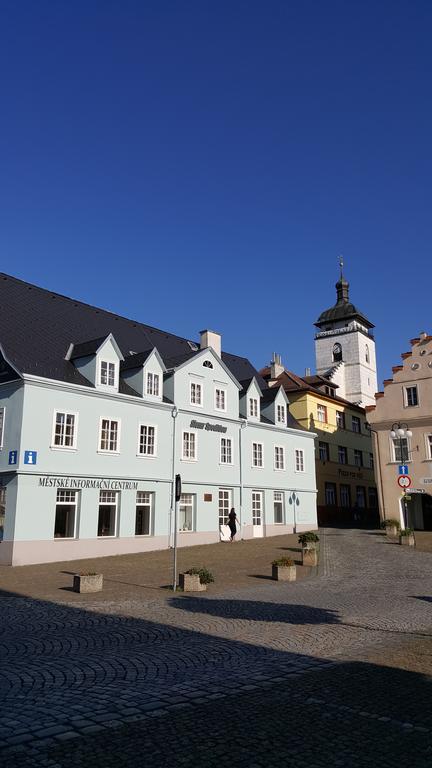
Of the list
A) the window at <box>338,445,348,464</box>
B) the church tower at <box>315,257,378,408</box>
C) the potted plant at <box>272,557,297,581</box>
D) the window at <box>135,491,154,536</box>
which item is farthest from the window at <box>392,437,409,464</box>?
the church tower at <box>315,257,378,408</box>

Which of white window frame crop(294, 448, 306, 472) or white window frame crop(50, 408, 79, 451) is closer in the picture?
white window frame crop(50, 408, 79, 451)

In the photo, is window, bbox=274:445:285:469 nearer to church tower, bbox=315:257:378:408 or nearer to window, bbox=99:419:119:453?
window, bbox=99:419:119:453

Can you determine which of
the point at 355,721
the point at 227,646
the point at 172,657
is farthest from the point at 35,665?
the point at 355,721

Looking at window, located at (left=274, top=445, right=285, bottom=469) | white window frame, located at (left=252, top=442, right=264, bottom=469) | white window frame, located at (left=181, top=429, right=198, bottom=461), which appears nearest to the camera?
white window frame, located at (left=181, top=429, right=198, bottom=461)

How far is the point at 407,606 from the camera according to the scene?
14.8 meters

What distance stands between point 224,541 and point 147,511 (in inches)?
249

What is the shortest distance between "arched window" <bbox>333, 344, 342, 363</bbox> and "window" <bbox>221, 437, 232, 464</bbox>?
51415mm

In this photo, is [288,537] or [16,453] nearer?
[16,453]

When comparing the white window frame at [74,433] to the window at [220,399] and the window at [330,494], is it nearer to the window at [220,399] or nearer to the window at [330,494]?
the window at [220,399]

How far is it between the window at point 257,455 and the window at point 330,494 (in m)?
Answer: 14.2

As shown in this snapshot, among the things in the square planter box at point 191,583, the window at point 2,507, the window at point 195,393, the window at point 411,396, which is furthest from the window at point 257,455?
the square planter box at point 191,583

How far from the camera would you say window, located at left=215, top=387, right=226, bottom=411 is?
38.4m

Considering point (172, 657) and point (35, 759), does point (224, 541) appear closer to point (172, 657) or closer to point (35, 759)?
point (172, 657)

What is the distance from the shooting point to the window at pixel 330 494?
2080 inches
